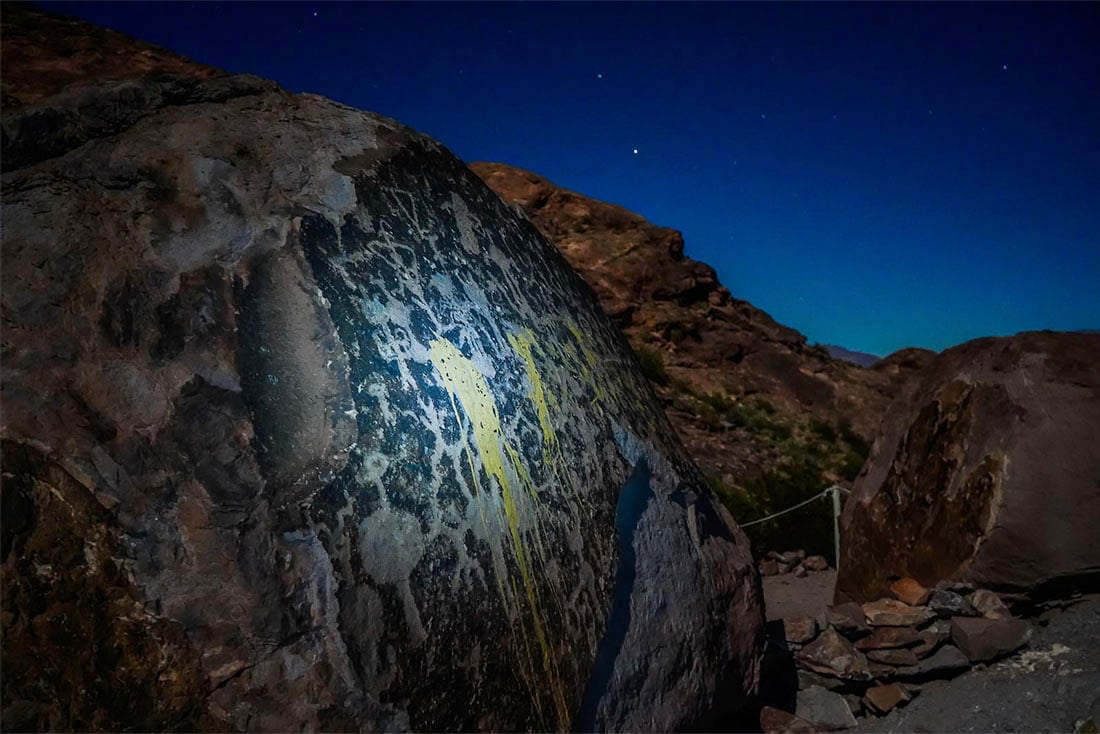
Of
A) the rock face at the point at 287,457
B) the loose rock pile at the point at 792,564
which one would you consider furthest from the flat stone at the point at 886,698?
the loose rock pile at the point at 792,564

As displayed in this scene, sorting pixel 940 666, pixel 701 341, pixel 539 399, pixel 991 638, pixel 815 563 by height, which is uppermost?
pixel 701 341

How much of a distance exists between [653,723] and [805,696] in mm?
1372

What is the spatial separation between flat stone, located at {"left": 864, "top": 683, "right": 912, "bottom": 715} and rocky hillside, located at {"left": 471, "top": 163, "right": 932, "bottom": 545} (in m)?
6.30

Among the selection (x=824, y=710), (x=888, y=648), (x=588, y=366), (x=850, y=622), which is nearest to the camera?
(x=588, y=366)

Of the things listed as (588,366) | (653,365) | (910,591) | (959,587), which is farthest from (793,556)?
(588,366)

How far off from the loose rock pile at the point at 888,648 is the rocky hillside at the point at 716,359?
6.04 meters

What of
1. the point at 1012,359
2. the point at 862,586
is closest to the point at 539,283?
the point at 1012,359

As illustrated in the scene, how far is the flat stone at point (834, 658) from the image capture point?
110 inches

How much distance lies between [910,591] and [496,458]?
2.87m

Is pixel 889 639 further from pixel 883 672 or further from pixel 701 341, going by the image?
pixel 701 341

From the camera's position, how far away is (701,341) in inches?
502

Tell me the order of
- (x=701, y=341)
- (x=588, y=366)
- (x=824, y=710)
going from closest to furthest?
(x=588, y=366) < (x=824, y=710) < (x=701, y=341)

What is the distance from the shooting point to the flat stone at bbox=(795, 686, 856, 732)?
2.61 metres

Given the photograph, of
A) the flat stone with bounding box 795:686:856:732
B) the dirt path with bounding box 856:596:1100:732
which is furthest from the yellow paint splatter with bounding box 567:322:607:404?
the dirt path with bounding box 856:596:1100:732
